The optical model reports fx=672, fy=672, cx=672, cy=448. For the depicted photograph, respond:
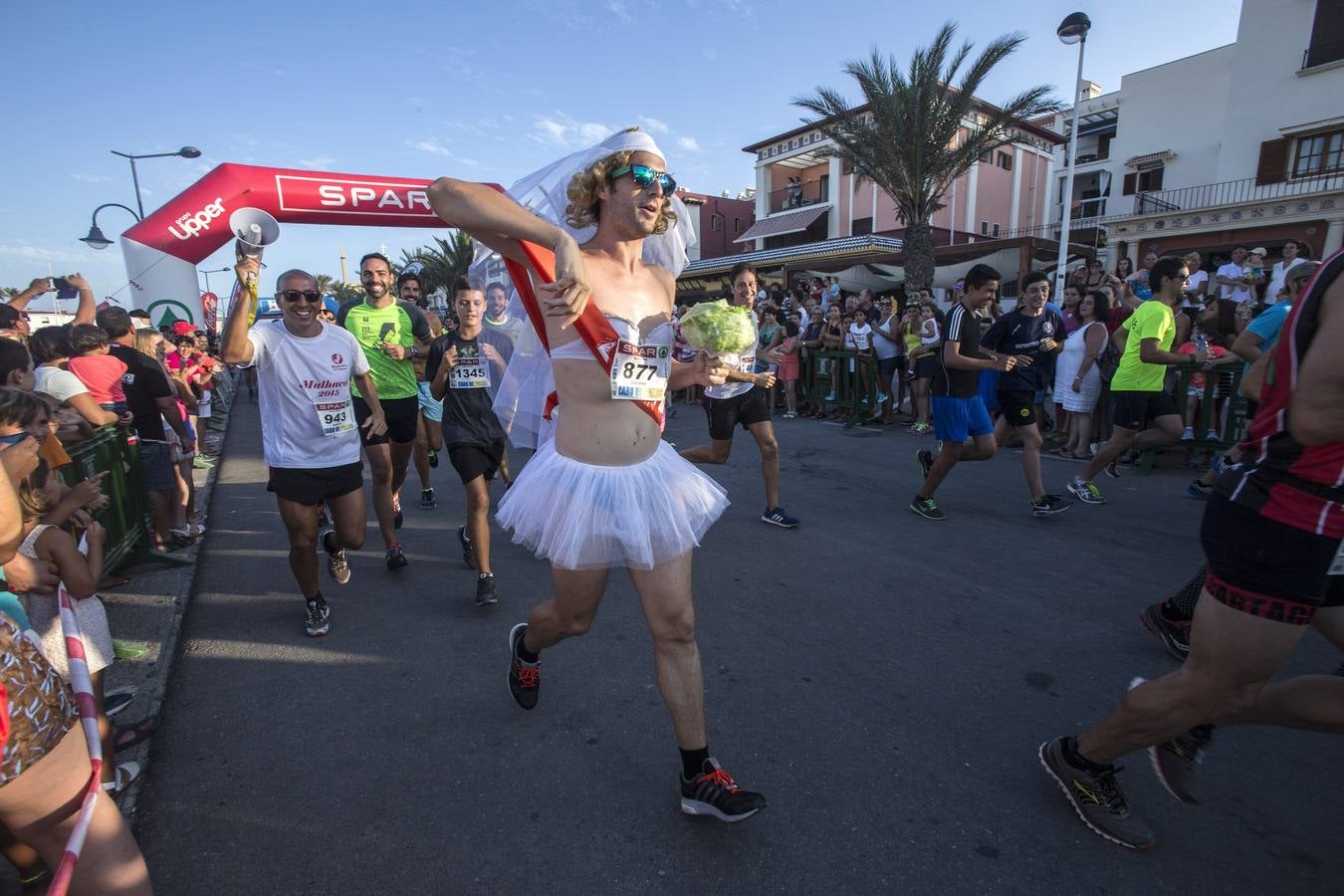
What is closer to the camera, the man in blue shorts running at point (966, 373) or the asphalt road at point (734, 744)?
the asphalt road at point (734, 744)

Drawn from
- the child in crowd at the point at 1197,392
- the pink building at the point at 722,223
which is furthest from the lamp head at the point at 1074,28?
the pink building at the point at 722,223

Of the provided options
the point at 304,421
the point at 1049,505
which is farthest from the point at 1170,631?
the point at 304,421

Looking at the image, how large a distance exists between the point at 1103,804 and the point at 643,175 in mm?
2593

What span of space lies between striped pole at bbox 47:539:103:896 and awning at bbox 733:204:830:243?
115 feet

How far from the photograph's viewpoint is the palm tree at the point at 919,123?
15.6 meters

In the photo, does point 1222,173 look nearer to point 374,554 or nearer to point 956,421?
point 956,421

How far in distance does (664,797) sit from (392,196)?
11823 millimetres

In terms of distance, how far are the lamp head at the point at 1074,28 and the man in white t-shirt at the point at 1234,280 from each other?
19.6 feet

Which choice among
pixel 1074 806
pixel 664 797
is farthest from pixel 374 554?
pixel 1074 806

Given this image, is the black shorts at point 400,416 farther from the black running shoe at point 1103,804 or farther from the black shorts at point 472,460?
the black running shoe at point 1103,804

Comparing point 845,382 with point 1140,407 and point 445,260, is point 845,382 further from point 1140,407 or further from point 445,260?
point 445,260

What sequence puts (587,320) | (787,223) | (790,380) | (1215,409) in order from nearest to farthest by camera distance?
(587,320) → (1215,409) → (790,380) → (787,223)

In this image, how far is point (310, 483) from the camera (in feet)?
12.4

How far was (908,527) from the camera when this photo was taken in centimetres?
544
